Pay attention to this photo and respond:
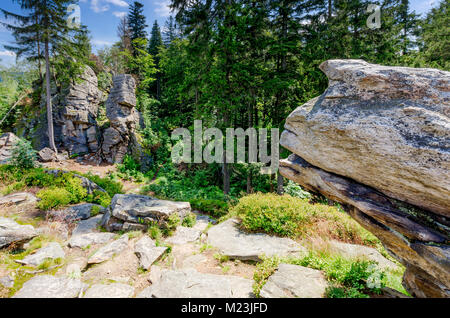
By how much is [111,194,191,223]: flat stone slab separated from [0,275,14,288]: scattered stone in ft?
9.51

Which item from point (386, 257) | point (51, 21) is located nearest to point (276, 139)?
point (386, 257)

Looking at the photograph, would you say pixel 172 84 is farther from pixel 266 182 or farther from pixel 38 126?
pixel 266 182

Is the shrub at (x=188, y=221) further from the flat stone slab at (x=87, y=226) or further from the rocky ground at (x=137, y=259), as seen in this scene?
the flat stone slab at (x=87, y=226)

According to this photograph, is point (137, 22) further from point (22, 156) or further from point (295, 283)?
point (295, 283)

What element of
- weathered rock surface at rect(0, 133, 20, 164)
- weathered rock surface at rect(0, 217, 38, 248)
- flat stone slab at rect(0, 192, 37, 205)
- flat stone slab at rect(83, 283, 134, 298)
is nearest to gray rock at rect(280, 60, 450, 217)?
flat stone slab at rect(83, 283, 134, 298)

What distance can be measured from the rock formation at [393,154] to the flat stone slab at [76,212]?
8588mm

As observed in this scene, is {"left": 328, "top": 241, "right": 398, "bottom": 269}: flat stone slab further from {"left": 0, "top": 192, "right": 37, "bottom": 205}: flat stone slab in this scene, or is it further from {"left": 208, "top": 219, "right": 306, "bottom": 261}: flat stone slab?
{"left": 0, "top": 192, "right": 37, "bottom": 205}: flat stone slab

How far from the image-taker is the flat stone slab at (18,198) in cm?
744

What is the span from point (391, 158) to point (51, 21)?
21649mm

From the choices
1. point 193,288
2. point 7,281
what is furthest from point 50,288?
point 193,288

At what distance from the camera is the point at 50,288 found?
3236mm

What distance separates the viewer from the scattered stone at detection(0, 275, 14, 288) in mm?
3518
